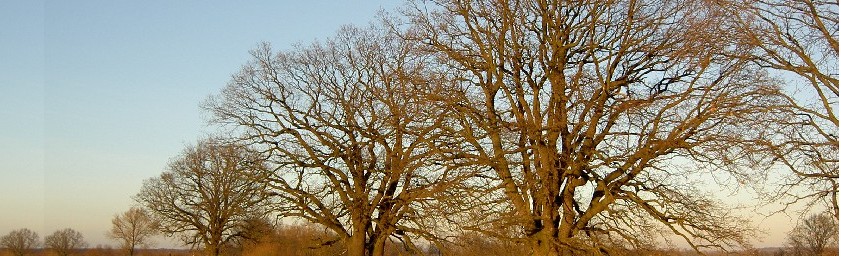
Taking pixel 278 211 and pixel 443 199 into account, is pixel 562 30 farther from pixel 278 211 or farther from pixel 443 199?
pixel 278 211

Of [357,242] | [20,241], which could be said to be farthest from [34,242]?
[357,242]

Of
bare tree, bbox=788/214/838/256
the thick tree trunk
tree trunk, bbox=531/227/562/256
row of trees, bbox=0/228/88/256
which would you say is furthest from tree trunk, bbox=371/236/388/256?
row of trees, bbox=0/228/88/256

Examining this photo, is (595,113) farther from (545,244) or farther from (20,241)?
(20,241)

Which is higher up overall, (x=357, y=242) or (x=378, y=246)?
(x=357, y=242)

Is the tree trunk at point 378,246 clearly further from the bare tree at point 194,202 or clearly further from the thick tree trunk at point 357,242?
the bare tree at point 194,202

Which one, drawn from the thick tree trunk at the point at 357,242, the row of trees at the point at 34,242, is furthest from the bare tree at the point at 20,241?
the thick tree trunk at the point at 357,242

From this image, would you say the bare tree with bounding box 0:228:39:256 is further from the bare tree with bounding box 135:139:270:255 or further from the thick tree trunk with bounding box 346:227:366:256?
the thick tree trunk with bounding box 346:227:366:256

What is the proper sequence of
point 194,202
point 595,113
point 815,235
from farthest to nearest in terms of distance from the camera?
point 194,202
point 815,235
point 595,113

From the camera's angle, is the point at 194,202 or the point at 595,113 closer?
the point at 595,113

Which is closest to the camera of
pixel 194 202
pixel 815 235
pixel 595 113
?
pixel 595 113

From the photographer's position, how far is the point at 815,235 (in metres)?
27.5

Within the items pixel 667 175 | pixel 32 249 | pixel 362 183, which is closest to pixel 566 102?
pixel 667 175

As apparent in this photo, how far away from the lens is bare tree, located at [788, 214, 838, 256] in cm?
1416

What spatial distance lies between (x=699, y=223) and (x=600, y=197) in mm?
1853
